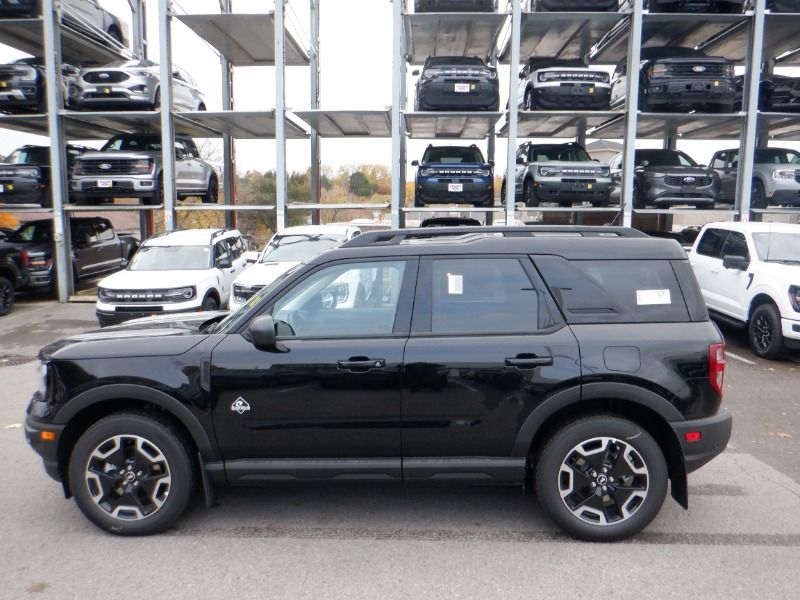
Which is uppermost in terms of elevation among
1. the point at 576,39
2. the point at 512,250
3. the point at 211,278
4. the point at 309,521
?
the point at 576,39

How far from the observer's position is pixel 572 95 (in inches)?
552

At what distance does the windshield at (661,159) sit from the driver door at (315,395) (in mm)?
12679

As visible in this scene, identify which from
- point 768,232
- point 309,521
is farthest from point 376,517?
point 768,232

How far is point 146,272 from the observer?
1061 centimetres

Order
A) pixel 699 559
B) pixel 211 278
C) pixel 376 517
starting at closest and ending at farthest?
pixel 699 559 < pixel 376 517 < pixel 211 278

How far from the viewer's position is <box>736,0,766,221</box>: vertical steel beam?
1373 cm

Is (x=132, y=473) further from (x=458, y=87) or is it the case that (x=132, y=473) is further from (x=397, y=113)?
(x=458, y=87)

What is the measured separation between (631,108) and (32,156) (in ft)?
47.3

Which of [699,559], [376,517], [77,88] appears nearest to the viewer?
[699,559]

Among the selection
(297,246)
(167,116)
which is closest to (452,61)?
(297,246)

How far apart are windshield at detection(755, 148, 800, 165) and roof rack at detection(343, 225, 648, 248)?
43.1ft

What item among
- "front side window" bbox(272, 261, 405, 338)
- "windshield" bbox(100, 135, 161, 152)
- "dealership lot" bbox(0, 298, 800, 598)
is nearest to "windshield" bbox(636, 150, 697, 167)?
"dealership lot" bbox(0, 298, 800, 598)

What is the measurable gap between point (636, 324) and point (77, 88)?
1503 centimetres

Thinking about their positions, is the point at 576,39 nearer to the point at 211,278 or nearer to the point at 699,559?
the point at 211,278
